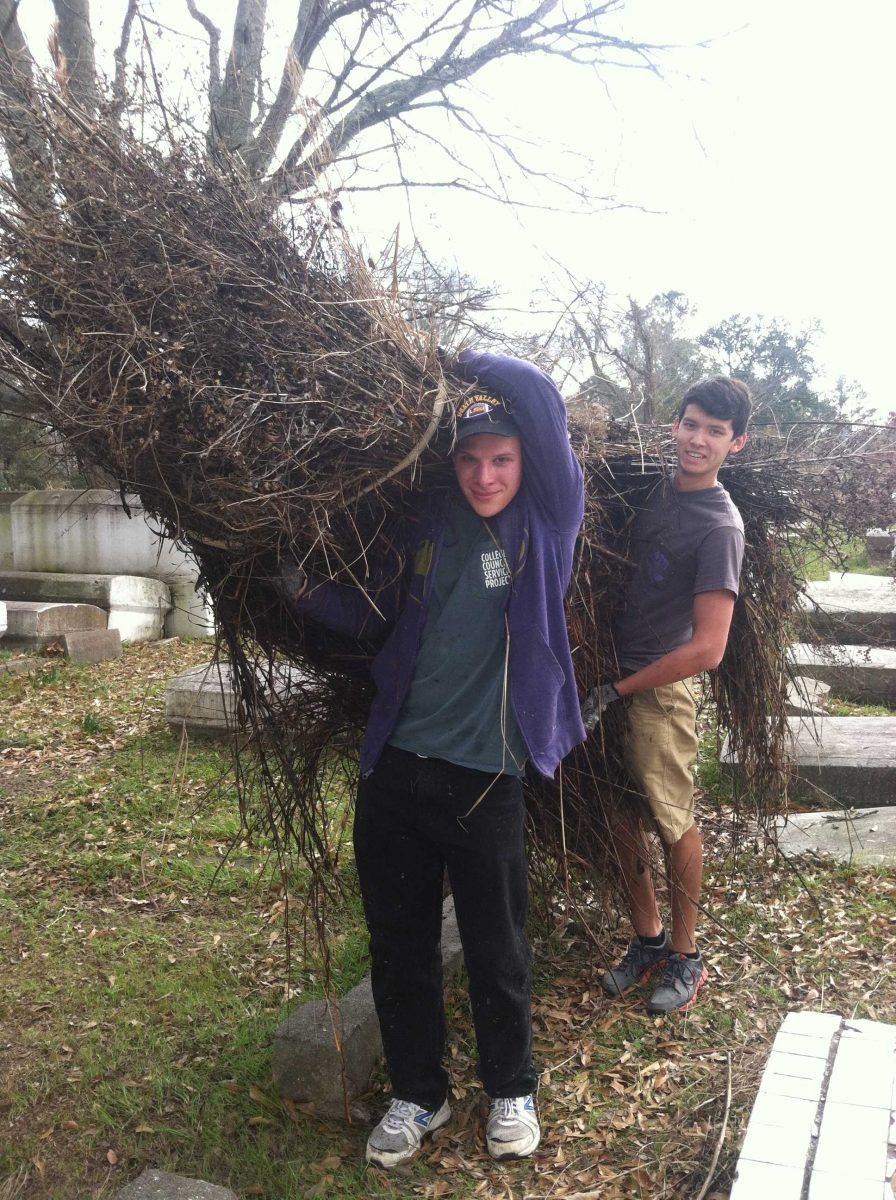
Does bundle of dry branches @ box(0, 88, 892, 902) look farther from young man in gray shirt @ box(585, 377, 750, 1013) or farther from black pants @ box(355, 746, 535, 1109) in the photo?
young man in gray shirt @ box(585, 377, 750, 1013)

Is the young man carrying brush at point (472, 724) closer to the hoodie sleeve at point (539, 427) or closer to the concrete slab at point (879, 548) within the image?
the hoodie sleeve at point (539, 427)

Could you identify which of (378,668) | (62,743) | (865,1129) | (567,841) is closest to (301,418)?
(378,668)

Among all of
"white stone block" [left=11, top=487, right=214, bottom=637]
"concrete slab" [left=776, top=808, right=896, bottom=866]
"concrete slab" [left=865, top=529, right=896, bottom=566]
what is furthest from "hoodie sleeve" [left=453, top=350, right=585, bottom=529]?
"concrete slab" [left=865, top=529, right=896, bottom=566]

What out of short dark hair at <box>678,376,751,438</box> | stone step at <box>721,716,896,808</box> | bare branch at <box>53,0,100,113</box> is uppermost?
bare branch at <box>53,0,100,113</box>

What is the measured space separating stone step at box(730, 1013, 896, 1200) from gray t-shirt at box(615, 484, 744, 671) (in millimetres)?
1149

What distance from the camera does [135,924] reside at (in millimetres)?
4016

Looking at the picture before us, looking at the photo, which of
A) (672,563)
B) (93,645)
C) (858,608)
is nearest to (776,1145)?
(672,563)

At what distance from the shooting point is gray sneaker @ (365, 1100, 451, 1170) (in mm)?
2551

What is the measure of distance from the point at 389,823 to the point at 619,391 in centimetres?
199

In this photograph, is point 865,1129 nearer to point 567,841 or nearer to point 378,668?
point 567,841

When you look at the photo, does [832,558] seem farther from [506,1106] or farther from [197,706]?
[197,706]

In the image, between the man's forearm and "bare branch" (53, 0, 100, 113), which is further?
"bare branch" (53, 0, 100, 113)

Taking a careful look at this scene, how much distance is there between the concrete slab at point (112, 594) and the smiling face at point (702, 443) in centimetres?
743

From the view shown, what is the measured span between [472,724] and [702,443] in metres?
1.16
